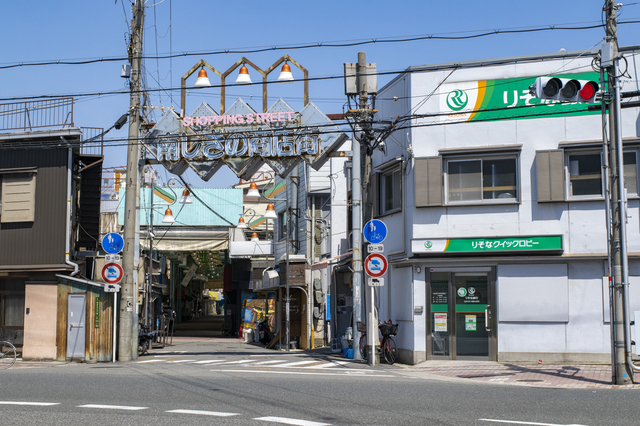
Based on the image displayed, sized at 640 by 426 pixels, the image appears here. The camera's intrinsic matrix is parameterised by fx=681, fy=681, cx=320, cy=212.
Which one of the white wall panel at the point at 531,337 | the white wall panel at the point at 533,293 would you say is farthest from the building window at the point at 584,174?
the white wall panel at the point at 531,337

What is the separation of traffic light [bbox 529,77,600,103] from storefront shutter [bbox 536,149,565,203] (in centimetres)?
388

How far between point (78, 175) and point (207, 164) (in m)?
4.47

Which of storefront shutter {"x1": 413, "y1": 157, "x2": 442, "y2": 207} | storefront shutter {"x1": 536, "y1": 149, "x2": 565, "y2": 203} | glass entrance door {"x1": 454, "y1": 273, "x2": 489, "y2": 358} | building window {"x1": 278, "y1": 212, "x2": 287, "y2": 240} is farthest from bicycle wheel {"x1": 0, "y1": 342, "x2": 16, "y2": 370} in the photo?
building window {"x1": 278, "y1": 212, "x2": 287, "y2": 240}

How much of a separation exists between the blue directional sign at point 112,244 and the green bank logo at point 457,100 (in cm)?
997

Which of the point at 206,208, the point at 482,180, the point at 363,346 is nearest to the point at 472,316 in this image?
the point at 363,346

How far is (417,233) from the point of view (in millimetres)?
18219

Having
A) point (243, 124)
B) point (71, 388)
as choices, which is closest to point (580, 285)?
point (243, 124)

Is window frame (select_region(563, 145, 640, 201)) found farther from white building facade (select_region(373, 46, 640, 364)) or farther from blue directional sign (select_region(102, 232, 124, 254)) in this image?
blue directional sign (select_region(102, 232, 124, 254))

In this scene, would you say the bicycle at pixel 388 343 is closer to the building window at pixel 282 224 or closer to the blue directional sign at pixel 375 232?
the blue directional sign at pixel 375 232

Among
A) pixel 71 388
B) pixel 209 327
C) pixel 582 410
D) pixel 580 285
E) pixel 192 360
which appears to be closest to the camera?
pixel 582 410

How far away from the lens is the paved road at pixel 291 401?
823cm

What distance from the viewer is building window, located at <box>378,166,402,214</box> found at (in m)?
19.6

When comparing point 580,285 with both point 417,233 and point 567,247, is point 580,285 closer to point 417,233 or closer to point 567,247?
point 567,247

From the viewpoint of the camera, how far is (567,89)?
13422mm
